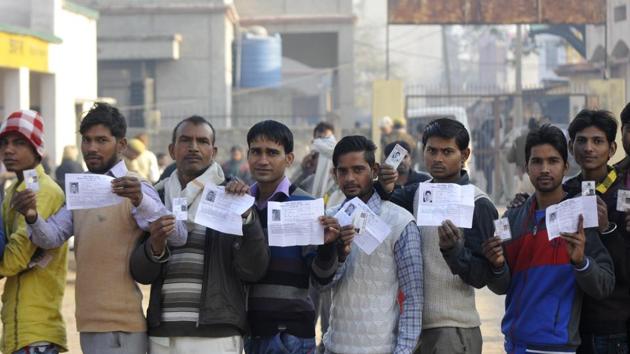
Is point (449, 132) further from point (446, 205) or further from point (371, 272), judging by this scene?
point (371, 272)

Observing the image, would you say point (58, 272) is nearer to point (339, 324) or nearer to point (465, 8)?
point (339, 324)

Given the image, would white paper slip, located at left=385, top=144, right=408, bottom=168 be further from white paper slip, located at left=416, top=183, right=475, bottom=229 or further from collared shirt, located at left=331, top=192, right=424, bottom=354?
white paper slip, located at left=416, top=183, right=475, bottom=229

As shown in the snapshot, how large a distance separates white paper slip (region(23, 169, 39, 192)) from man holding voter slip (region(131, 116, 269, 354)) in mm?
575

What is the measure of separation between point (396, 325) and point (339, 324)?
0.28m

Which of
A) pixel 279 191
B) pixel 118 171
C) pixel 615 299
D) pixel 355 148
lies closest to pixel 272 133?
pixel 279 191

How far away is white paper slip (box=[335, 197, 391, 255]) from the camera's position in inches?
231

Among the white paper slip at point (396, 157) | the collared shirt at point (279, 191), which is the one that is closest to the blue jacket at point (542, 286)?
the white paper slip at point (396, 157)

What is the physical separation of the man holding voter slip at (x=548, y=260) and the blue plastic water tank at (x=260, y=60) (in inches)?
1057

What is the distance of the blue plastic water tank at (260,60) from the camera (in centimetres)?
3266

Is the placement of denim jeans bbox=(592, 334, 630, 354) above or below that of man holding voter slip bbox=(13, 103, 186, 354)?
below

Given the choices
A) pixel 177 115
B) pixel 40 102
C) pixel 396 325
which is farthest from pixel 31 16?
pixel 396 325

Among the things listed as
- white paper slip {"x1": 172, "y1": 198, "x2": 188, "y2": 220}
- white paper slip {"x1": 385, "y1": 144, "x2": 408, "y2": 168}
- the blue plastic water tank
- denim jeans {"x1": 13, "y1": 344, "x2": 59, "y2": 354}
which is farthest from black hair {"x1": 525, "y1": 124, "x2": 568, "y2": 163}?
the blue plastic water tank

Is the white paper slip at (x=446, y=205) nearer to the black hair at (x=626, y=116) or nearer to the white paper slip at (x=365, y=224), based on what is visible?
the white paper slip at (x=365, y=224)

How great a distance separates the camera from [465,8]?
85.8ft
